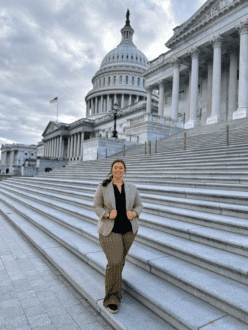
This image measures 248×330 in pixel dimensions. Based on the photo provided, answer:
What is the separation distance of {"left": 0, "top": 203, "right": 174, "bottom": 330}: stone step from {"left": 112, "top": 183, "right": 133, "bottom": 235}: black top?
3.30 feet

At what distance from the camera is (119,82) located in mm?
84438

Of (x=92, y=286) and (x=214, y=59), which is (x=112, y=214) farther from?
(x=214, y=59)

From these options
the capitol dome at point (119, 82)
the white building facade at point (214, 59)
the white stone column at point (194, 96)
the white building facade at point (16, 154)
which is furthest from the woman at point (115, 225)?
the white building facade at point (16, 154)

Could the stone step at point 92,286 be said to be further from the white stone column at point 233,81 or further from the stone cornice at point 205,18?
the stone cornice at point 205,18

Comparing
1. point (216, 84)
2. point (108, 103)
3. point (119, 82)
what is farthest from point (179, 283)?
point (119, 82)

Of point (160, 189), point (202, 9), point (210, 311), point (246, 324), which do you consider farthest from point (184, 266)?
point (202, 9)

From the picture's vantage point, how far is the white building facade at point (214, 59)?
71.1 ft

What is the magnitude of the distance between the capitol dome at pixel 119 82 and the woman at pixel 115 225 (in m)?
76.0

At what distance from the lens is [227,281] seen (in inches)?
123

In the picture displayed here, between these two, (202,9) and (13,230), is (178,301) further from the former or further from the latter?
(202,9)

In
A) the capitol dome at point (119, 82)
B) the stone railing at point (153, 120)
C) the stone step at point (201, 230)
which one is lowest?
the stone step at point (201, 230)

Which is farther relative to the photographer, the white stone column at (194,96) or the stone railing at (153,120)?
the white stone column at (194,96)

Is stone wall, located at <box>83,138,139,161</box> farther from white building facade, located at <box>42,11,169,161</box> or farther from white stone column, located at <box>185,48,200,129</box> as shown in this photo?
white building facade, located at <box>42,11,169,161</box>

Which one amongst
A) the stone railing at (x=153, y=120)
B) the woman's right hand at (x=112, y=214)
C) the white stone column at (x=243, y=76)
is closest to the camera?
the woman's right hand at (x=112, y=214)
